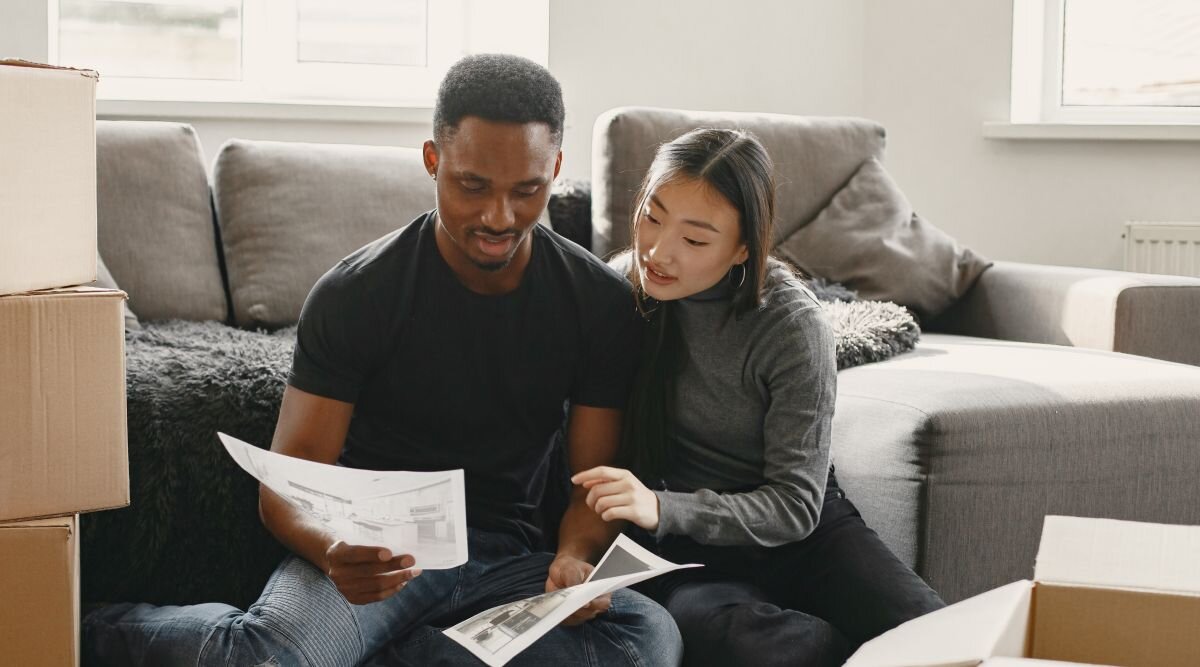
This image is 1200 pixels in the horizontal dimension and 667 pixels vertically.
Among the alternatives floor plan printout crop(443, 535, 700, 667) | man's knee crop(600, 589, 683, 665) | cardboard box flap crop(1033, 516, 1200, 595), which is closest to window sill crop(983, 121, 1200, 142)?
man's knee crop(600, 589, 683, 665)

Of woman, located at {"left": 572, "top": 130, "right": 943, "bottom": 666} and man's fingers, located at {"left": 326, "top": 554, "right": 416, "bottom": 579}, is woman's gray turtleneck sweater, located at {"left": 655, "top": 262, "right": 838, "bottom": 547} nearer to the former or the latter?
woman, located at {"left": 572, "top": 130, "right": 943, "bottom": 666}

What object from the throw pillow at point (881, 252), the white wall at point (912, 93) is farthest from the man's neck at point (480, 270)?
the white wall at point (912, 93)

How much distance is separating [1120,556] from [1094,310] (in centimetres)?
150

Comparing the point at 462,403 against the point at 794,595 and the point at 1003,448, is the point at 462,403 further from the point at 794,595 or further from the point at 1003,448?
the point at 1003,448

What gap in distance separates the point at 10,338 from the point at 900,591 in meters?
0.97

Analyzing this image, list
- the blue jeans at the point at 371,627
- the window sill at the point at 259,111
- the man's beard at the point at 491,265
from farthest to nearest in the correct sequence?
the window sill at the point at 259,111
the man's beard at the point at 491,265
the blue jeans at the point at 371,627

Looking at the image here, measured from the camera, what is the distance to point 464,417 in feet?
4.59

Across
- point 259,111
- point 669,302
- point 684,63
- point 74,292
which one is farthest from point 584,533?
point 684,63

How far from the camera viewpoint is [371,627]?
50.0 inches

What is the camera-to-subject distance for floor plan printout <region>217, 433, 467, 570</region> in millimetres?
1063

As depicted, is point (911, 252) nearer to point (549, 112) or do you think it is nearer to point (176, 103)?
point (549, 112)

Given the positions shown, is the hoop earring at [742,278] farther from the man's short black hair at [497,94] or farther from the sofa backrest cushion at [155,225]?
the sofa backrest cushion at [155,225]

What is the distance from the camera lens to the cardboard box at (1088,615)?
28.1 inches

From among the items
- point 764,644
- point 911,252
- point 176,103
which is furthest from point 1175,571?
point 176,103
